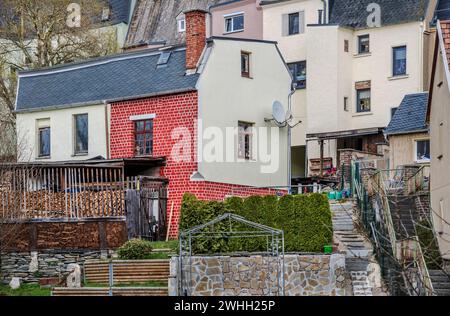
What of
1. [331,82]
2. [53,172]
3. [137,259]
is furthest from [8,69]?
[137,259]

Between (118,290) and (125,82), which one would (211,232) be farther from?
(125,82)

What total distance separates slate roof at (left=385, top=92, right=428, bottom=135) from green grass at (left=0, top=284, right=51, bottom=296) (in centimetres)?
1655

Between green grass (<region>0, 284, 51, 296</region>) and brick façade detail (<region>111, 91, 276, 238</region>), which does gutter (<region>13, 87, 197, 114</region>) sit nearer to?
brick façade detail (<region>111, 91, 276, 238</region>)

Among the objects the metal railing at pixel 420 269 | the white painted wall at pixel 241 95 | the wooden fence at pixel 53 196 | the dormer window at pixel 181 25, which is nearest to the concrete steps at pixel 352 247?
the metal railing at pixel 420 269

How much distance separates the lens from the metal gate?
4000cm

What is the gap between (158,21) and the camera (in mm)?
71312

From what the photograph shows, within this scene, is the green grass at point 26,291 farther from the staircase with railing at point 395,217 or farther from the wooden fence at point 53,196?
the staircase with railing at point 395,217

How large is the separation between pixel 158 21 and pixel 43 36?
15.1 m

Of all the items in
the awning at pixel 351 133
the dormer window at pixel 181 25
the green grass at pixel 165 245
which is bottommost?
the green grass at pixel 165 245

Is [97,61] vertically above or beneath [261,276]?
above

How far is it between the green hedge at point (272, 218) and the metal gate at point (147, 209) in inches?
164

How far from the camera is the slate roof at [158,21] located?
69.6m

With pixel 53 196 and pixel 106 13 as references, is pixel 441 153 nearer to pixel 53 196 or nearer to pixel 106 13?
pixel 53 196

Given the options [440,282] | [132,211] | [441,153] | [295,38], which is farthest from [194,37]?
[440,282]
